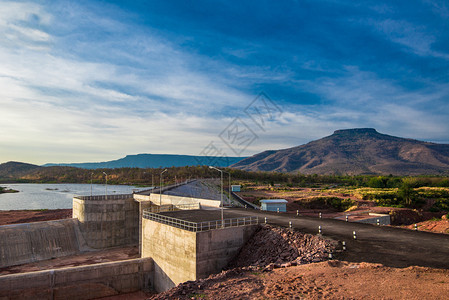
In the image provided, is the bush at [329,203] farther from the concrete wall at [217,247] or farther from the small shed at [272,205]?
the concrete wall at [217,247]

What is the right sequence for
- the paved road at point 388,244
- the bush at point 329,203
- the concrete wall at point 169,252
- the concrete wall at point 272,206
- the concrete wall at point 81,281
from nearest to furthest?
the paved road at point 388,244, the concrete wall at point 169,252, the concrete wall at point 81,281, the concrete wall at point 272,206, the bush at point 329,203

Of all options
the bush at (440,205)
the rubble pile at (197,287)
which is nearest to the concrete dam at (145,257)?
the rubble pile at (197,287)

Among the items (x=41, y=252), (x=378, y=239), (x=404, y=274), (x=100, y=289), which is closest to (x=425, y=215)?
(x=378, y=239)

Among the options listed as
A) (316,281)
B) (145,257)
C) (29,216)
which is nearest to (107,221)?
(145,257)

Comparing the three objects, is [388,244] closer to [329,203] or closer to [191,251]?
[191,251]

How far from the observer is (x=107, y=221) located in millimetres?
37750

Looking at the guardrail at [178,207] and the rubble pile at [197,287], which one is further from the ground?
the guardrail at [178,207]

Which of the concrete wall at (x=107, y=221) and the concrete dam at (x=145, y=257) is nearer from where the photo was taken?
the concrete dam at (x=145, y=257)

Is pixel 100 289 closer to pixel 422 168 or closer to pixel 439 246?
pixel 439 246

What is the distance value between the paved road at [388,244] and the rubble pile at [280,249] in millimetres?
1314

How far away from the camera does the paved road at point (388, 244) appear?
1418cm

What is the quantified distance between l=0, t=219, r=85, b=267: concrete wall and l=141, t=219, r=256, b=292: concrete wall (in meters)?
17.8

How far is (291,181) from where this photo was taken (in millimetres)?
125750

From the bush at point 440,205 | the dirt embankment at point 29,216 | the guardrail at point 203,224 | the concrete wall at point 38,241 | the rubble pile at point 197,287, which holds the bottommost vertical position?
the dirt embankment at point 29,216
